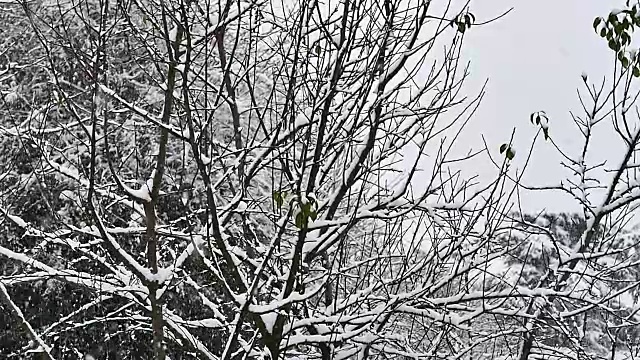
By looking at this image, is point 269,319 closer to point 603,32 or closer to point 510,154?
point 510,154

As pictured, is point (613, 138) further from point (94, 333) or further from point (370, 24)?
point (370, 24)

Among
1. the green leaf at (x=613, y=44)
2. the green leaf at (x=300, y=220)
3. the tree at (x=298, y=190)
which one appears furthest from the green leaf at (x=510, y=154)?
the green leaf at (x=300, y=220)

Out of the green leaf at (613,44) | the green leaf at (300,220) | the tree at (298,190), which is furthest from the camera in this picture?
the tree at (298,190)

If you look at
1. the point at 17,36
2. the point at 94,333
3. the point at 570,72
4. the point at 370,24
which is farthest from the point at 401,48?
the point at 570,72

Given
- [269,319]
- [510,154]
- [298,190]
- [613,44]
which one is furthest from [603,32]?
[269,319]

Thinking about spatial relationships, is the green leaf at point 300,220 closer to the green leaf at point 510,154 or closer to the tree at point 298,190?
the tree at point 298,190

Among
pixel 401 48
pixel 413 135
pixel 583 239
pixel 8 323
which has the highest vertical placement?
pixel 401 48

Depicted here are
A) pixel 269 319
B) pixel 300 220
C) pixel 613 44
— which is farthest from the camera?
pixel 269 319

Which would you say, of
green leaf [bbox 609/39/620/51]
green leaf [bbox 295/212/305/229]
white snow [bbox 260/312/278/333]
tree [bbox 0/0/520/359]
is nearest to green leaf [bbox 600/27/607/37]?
green leaf [bbox 609/39/620/51]

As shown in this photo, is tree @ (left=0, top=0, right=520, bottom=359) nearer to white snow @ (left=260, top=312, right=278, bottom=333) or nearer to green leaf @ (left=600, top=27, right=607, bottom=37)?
white snow @ (left=260, top=312, right=278, bottom=333)

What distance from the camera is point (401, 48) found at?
3.60 metres

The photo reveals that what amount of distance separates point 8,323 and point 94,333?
0.81 m

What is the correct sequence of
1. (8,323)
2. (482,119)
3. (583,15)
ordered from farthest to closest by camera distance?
(583,15)
(482,119)
(8,323)

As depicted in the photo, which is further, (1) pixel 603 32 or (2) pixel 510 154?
(2) pixel 510 154
